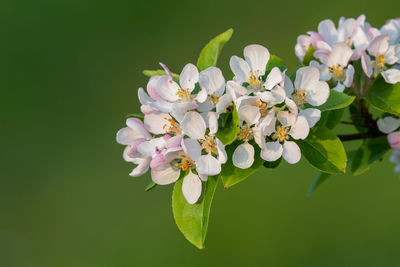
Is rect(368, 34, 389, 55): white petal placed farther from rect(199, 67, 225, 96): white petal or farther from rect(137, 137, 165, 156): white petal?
rect(137, 137, 165, 156): white petal

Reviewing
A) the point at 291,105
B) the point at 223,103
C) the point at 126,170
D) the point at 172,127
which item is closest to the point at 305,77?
the point at 291,105

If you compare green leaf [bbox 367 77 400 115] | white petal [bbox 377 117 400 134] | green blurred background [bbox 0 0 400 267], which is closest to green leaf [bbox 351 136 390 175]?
white petal [bbox 377 117 400 134]

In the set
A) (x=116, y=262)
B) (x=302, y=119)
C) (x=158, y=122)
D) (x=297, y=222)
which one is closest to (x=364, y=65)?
(x=302, y=119)

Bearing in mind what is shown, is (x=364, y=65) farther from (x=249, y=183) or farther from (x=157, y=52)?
(x=157, y=52)

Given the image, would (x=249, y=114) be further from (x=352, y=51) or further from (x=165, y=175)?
(x=352, y=51)

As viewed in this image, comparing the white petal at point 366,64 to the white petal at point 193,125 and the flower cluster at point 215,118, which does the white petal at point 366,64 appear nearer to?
the flower cluster at point 215,118

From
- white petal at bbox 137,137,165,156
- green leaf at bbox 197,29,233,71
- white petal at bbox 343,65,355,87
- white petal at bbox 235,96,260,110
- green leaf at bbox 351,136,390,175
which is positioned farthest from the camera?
green leaf at bbox 351,136,390,175

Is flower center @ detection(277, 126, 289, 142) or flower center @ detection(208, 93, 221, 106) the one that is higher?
flower center @ detection(208, 93, 221, 106)
